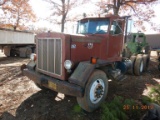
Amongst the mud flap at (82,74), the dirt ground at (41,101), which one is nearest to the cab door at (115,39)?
the dirt ground at (41,101)

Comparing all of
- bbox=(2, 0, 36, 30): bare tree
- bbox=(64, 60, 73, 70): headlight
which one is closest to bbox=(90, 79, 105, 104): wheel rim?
bbox=(64, 60, 73, 70): headlight

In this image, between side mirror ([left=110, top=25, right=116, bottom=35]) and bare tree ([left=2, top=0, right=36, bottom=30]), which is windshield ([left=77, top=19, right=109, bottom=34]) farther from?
bare tree ([left=2, top=0, right=36, bottom=30])

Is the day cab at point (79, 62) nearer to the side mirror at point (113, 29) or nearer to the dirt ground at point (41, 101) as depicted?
the side mirror at point (113, 29)

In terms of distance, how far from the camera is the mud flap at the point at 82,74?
3550mm

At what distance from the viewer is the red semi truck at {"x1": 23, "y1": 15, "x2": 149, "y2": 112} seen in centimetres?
370

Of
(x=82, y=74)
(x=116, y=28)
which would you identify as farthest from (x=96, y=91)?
(x=116, y=28)

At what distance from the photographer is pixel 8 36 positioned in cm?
1399

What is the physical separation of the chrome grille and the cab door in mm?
1948

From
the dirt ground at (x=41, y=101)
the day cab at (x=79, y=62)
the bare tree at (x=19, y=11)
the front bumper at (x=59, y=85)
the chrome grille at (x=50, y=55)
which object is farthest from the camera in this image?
the bare tree at (x=19, y=11)

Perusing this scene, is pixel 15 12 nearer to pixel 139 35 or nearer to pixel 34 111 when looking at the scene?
pixel 139 35

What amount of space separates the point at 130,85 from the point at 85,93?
309 cm

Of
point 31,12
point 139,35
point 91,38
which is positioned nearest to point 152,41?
point 139,35

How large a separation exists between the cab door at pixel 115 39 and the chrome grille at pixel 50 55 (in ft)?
6.39

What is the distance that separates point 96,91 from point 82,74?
0.71m
